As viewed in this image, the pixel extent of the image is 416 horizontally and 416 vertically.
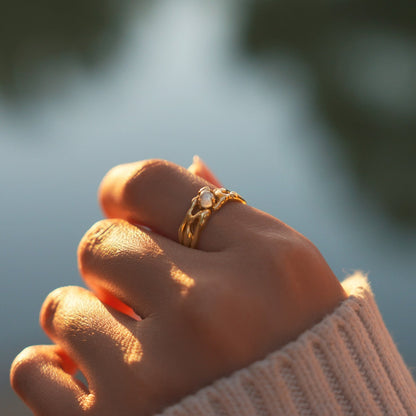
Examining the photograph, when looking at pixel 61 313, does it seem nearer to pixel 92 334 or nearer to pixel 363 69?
pixel 92 334

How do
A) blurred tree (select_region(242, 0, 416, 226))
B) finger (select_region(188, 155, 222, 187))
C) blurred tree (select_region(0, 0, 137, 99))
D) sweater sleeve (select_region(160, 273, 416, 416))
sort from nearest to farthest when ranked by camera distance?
sweater sleeve (select_region(160, 273, 416, 416)) < finger (select_region(188, 155, 222, 187)) < blurred tree (select_region(242, 0, 416, 226)) < blurred tree (select_region(0, 0, 137, 99))

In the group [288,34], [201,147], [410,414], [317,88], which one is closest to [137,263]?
[410,414]

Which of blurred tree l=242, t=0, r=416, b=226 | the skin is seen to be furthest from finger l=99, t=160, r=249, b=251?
blurred tree l=242, t=0, r=416, b=226

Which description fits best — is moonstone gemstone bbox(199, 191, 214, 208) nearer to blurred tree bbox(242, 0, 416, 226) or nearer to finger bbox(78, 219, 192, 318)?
finger bbox(78, 219, 192, 318)

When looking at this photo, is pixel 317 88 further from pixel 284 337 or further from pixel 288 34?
pixel 284 337

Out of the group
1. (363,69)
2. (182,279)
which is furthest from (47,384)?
(363,69)

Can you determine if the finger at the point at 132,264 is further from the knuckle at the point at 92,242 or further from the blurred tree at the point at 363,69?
the blurred tree at the point at 363,69

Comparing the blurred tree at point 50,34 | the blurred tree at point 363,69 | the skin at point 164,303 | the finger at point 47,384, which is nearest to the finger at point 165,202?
the skin at point 164,303
